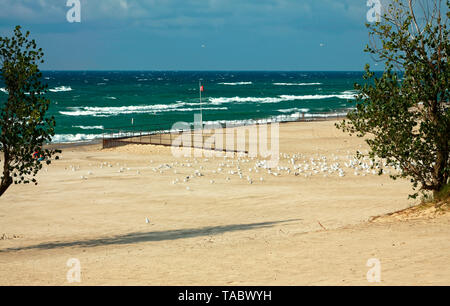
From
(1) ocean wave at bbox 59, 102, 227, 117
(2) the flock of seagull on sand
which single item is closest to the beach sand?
(2) the flock of seagull on sand

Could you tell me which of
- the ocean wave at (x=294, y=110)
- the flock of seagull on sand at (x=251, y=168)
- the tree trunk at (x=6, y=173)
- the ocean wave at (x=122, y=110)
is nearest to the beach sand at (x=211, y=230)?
the flock of seagull on sand at (x=251, y=168)

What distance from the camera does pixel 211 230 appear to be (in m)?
17.5

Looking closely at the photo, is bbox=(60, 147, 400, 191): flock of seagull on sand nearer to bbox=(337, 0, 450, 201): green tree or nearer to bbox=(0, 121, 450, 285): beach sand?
bbox=(0, 121, 450, 285): beach sand

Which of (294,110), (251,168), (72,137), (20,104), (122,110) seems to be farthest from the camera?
(122,110)

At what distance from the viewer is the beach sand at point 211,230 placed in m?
11.2

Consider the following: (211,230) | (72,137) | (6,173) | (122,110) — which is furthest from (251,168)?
(122,110)

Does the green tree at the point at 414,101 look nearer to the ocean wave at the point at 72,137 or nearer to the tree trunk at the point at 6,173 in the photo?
the tree trunk at the point at 6,173

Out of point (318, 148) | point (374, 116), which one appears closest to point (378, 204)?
point (374, 116)

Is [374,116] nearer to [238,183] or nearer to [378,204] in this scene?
A: [378,204]

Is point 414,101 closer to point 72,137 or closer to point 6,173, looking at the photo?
point 6,173

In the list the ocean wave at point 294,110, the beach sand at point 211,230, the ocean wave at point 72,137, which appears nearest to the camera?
the beach sand at point 211,230
